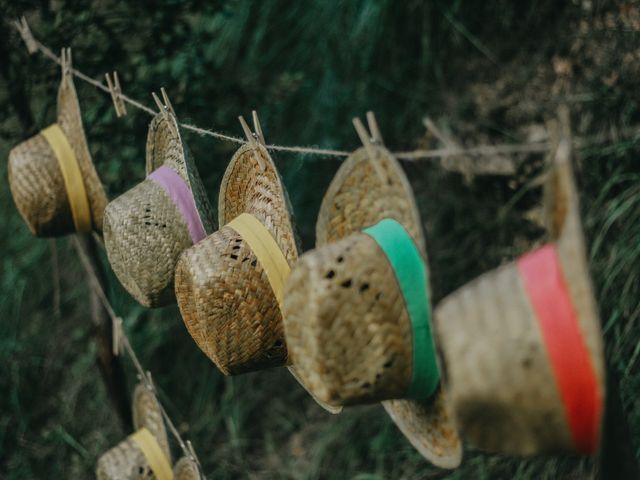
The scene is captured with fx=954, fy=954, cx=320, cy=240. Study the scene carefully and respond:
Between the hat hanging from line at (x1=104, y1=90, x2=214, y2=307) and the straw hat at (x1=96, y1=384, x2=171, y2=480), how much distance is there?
0.73 metres

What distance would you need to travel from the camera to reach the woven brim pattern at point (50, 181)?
2.42m

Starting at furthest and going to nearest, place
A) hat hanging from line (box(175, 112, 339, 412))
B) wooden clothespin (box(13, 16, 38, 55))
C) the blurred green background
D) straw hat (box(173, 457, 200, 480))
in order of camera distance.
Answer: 1. the blurred green background
2. wooden clothespin (box(13, 16, 38, 55))
3. straw hat (box(173, 457, 200, 480))
4. hat hanging from line (box(175, 112, 339, 412))

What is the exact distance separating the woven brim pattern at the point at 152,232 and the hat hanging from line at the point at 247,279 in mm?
179

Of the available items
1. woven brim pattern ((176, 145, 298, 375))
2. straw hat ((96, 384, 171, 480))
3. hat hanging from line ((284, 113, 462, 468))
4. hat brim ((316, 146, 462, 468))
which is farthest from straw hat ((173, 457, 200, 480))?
hat hanging from line ((284, 113, 462, 468))

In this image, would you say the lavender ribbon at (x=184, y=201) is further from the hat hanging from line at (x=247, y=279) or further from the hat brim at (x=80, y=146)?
the hat brim at (x=80, y=146)

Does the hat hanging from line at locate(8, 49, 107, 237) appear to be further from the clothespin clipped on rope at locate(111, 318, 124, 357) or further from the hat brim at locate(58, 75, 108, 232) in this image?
the clothespin clipped on rope at locate(111, 318, 124, 357)

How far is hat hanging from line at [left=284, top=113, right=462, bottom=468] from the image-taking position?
4.31ft

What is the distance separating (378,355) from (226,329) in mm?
416

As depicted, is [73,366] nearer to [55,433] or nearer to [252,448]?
[55,433]

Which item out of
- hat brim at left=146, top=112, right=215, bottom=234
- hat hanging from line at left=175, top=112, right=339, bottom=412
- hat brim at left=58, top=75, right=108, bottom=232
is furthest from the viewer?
hat brim at left=58, top=75, right=108, bottom=232

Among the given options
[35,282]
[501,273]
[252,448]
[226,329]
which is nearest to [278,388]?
[252,448]

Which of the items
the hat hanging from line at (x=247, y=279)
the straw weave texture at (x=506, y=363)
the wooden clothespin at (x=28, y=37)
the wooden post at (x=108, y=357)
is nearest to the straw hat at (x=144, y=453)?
the wooden post at (x=108, y=357)

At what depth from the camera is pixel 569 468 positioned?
9.21ft

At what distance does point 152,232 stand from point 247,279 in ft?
1.19
